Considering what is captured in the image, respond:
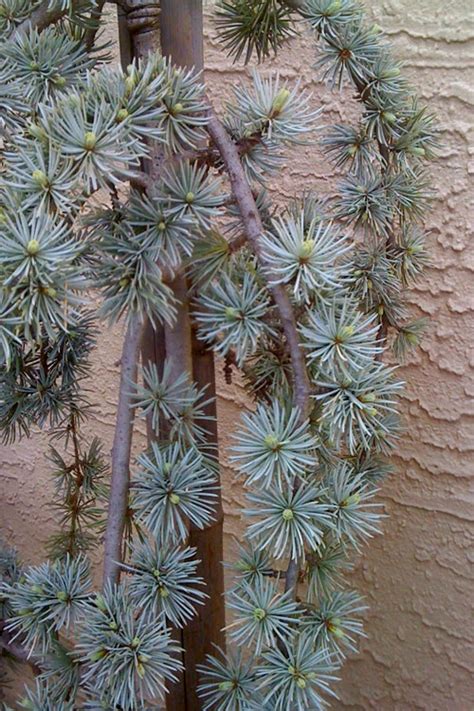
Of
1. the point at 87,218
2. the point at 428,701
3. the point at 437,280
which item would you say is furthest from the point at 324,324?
the point at 428,701

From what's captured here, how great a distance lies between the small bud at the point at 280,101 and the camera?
42cm

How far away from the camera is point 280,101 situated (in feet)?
1.39

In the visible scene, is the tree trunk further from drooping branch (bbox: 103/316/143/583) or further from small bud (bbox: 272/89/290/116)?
small bud (bbox: 272/89/290/116)

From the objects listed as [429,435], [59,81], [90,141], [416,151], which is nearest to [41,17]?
[59,81]

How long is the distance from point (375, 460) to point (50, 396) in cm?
29

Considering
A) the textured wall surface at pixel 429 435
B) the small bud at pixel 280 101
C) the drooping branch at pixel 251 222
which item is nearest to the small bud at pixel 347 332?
the drooping branch at pixel 251 222

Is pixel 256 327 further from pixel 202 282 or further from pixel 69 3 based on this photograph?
pixel 69 3

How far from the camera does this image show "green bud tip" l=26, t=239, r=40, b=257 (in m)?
0.35

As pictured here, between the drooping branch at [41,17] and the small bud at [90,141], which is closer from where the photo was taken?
the small bud at [90,141]

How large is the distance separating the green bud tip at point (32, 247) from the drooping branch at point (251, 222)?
14 centimetres

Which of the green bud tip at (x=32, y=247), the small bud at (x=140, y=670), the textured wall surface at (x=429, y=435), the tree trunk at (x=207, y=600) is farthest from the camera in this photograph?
the textured wall surface at (x=429, y=435)

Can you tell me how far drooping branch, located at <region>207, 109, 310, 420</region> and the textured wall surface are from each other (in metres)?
0.40

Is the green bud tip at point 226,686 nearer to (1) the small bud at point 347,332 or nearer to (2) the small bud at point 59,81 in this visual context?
(1) the small bud at point 347,332

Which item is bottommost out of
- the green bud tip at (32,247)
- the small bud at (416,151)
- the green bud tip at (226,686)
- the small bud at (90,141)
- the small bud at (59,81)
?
the green bud tip at (226,686)
